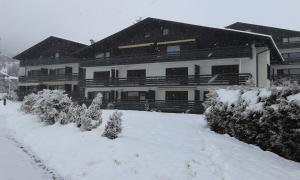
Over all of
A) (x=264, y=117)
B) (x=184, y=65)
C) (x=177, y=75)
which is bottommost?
(x=264, y=117)

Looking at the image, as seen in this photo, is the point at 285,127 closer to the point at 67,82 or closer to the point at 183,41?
the point at 183,41

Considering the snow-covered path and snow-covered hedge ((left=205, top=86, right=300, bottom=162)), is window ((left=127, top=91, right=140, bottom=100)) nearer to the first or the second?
snow-covered hedge ((left=205, top=86, right=300, bottom=162))

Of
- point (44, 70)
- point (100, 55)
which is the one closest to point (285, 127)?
point (100, 55)

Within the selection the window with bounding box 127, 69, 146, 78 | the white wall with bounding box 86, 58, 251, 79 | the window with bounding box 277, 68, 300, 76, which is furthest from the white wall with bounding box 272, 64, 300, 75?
the window with bounding box 127, 69, 146, 78

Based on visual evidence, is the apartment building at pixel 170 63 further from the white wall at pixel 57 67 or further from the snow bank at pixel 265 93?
the snow bank at pixel 265 93

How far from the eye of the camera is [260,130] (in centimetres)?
1230

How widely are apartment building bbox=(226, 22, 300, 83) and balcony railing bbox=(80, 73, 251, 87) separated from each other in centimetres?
1441

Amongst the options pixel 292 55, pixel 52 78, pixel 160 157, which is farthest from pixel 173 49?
pixel 160 157

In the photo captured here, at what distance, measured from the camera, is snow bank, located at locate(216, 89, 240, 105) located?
566 inches

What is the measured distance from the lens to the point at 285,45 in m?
44.9

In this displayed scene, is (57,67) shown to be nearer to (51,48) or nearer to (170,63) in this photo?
(51,48)

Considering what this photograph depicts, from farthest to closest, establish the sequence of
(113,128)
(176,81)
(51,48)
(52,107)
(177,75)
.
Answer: (51,48) < (177,75) < (176,81) < (52,107) < (113,128)

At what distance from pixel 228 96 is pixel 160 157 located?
5695 millimetres

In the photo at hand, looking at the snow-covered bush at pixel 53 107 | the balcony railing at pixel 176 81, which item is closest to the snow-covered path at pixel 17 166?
the snow-covered bush at pixel 53 107
